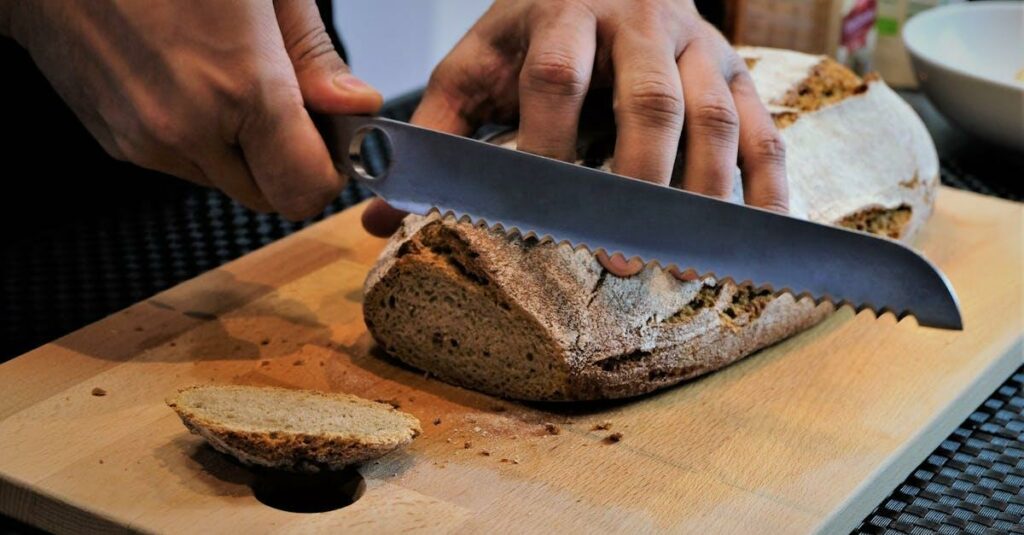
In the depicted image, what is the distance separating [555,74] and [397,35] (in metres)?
3.27

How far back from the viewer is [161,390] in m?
1.77

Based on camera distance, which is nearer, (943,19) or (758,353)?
(758,353)

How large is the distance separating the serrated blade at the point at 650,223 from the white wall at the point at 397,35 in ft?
9.86

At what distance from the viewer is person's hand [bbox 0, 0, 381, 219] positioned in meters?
1.63

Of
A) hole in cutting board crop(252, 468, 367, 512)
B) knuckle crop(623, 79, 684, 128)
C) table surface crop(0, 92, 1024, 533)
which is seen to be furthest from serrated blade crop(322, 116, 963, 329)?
hole in cutting board crop(252, 468, 367, 512)

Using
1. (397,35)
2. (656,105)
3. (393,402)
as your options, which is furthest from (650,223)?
(397,35)

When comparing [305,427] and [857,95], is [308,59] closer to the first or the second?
[305,427]

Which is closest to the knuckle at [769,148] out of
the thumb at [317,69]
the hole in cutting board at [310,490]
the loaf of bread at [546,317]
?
the loaf of bread at [546,317]

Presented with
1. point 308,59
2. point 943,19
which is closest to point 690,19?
point 308,59

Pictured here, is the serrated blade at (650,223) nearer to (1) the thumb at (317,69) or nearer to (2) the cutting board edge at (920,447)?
(1) the thumb at (317,69)

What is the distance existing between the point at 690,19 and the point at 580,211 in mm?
463

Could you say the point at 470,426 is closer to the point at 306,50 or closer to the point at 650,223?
the point at 650,223

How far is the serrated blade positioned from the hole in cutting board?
15.7 inches

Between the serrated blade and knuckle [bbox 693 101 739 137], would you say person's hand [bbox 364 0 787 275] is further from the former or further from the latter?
the serrated blade
